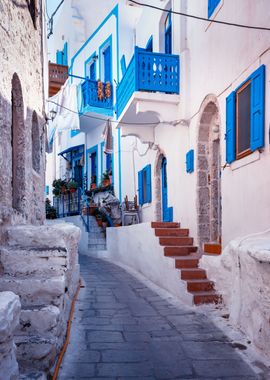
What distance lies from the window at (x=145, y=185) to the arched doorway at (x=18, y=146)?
260 inches

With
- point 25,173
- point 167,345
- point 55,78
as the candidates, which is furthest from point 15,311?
point 55,78

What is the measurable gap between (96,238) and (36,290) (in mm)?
10163

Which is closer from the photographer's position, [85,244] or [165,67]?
[165,67]

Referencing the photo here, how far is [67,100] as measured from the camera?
1394 cm

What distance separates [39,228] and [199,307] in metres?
3.01

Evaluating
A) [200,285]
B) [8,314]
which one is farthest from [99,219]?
[8,314]

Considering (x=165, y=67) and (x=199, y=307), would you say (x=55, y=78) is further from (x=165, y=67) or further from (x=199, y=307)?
(x=199, y=307)

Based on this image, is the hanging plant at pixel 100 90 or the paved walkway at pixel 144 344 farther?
the hanging plant at pixel 100 90

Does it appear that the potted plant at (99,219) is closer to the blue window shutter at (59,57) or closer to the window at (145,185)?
the window at (145,185)

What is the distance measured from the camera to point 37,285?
3652 millimetres

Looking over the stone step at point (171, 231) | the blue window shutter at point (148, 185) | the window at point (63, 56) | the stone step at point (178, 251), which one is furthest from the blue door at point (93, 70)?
the stone step at point (178, 251)

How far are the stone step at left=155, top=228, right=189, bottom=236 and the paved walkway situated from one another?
172 centimetres

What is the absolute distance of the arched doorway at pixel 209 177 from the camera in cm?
764

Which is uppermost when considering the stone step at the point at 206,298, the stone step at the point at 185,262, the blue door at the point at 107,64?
the blue door at the point at 107,64
